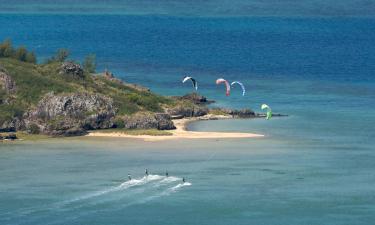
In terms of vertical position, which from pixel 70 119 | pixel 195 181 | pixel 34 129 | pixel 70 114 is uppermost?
pixel 70 114

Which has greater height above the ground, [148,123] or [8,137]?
[148,123]

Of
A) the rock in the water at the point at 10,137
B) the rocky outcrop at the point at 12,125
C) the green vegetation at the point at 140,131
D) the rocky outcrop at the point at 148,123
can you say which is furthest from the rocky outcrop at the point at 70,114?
the rock in the water at the point at 10,137

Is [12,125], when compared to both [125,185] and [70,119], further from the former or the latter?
[125,185]

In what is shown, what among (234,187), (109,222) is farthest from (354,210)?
(109,222)

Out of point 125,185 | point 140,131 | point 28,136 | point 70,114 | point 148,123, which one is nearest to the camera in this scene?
point 125,185

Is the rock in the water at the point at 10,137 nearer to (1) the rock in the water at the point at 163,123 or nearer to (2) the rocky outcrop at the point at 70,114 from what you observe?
(2) the rocky outcrop at the point at 70,114

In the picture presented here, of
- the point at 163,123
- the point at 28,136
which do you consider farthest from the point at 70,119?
the point at 163,123

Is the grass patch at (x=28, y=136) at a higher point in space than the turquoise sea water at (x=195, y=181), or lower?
higher

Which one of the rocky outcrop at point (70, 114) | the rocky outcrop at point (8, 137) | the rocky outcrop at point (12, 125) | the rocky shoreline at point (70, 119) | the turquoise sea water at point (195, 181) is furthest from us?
the rocky outcrop at point (70, 114)
